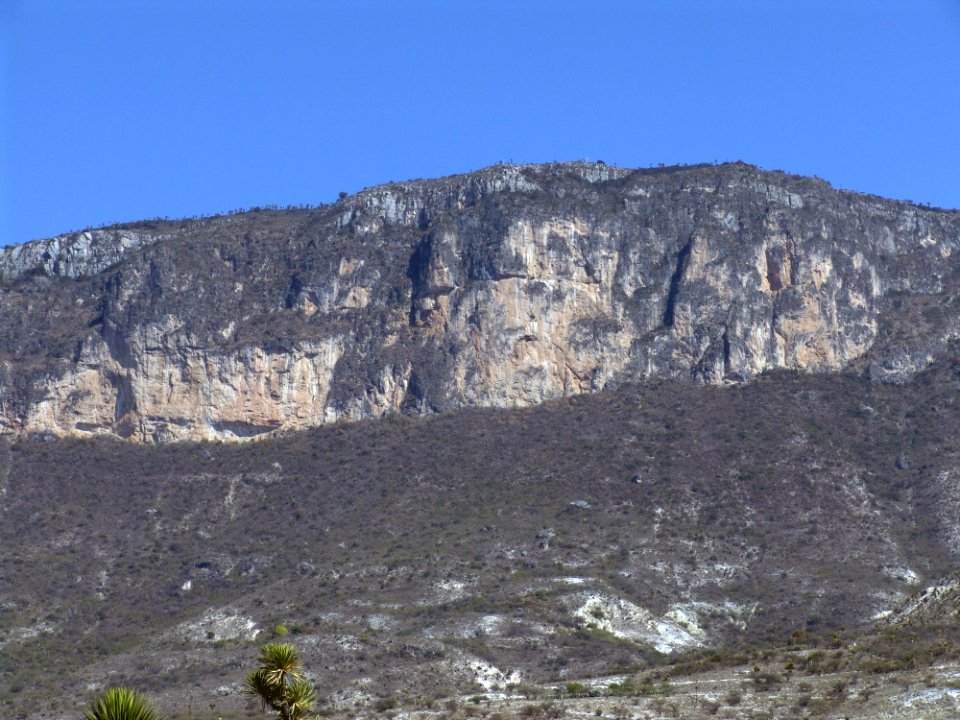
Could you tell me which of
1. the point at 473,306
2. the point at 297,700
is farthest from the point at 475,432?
the point at 297,700

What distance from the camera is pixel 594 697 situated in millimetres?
95750

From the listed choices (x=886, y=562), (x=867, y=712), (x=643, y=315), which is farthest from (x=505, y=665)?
(x=643, y=315)

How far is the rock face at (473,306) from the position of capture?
175625 mm

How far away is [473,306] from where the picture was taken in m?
177

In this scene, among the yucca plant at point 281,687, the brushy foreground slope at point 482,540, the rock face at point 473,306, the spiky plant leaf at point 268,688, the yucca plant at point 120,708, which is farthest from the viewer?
the rock face at point 473,306

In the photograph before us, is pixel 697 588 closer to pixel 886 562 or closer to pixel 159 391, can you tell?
pixel 886 562

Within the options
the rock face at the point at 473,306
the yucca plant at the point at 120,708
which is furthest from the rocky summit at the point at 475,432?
the yucca plant at the point at 120,708

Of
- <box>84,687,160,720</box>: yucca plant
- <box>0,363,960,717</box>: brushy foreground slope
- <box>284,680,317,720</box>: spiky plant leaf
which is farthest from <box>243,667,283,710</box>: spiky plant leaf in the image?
<box>0,363,960,717</box>: brushy foreground slope

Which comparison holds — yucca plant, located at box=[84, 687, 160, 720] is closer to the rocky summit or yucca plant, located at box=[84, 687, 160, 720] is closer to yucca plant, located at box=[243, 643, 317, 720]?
yucca plant, located at box=[243, 643, 317, 720]

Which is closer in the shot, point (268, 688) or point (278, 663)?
point (268, 688)

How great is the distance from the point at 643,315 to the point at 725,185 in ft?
53.5

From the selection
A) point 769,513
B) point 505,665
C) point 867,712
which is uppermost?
point 769,513

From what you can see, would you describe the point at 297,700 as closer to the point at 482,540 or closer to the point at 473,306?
the point at 482,540

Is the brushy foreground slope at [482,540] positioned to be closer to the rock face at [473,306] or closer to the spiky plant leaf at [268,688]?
the rock face at [473,306]
